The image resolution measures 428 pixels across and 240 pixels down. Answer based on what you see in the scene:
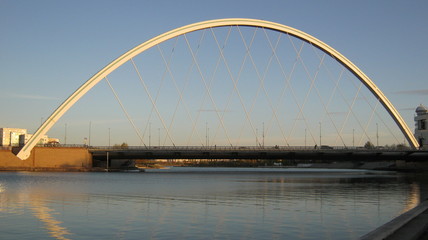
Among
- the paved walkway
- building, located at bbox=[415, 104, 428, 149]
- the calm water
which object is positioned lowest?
the calm water

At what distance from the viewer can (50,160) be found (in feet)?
316

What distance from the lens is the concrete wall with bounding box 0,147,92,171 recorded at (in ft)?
304

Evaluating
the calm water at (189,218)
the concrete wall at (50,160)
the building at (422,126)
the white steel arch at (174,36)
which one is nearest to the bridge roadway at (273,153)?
the concrete wall at (50,160)

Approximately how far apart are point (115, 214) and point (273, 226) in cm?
787

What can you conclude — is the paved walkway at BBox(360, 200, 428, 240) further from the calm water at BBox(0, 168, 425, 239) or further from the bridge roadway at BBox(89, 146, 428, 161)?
the bridge roadway at BBox(89, 146, 428, 161)

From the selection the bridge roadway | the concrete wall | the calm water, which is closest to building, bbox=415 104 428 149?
the bridge roadway

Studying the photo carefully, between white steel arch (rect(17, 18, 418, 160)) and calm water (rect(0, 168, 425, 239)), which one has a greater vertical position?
white steel arch (rect(17, 18, 418, 160))

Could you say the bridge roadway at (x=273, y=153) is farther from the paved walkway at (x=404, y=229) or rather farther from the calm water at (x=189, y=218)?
the paved walkway at (x=404, y=229)

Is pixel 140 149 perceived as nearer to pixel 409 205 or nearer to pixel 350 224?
pixel 409 205

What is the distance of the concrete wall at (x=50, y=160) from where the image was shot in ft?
304

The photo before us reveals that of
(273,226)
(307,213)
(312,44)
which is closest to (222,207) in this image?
(307,213)

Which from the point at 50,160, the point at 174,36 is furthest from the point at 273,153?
the point at 50,160

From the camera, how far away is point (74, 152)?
9800 centimetres

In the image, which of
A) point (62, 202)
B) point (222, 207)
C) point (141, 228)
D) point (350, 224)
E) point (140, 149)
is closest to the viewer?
point (141, 228)
